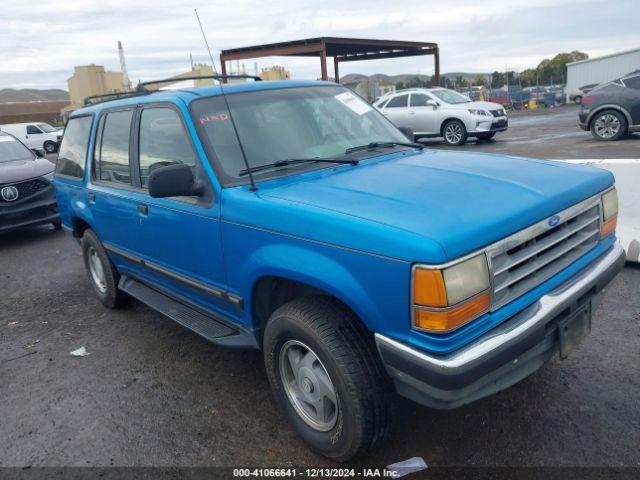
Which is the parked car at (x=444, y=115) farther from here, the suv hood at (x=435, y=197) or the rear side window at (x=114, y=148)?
the suv hood at (x=435, y=197)

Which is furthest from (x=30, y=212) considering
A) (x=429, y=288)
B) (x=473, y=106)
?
(x=473, y=106)

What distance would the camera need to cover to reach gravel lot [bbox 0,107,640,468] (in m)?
2.82

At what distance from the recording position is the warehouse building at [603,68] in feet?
106

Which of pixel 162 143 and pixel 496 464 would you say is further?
pixel 162 143

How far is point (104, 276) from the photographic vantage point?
5.03 m

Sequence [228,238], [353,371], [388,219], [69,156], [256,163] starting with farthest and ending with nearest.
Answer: [69,156] < [256,163] < [228,238] < [353,371] < [388,219]

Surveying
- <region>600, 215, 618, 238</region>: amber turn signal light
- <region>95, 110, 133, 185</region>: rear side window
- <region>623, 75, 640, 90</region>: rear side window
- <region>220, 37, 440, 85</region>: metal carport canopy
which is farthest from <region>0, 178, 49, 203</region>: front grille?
<region>220, 37, 440, 85</region>: metal carport canopy

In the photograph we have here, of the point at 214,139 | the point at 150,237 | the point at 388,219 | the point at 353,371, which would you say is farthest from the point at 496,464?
the point at 150,237

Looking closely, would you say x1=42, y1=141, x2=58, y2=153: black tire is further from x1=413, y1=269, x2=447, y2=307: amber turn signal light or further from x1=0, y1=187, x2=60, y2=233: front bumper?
x1=413, y1=269, x2=447, y2=307: amber turn signal light

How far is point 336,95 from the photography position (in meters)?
4.02

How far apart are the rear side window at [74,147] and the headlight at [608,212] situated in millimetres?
4174

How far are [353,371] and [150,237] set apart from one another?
203cm

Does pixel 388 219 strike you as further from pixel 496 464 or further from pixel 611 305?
pixel 611 305

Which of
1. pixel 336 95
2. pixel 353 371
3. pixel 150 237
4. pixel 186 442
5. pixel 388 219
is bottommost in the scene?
pixel 186 442
